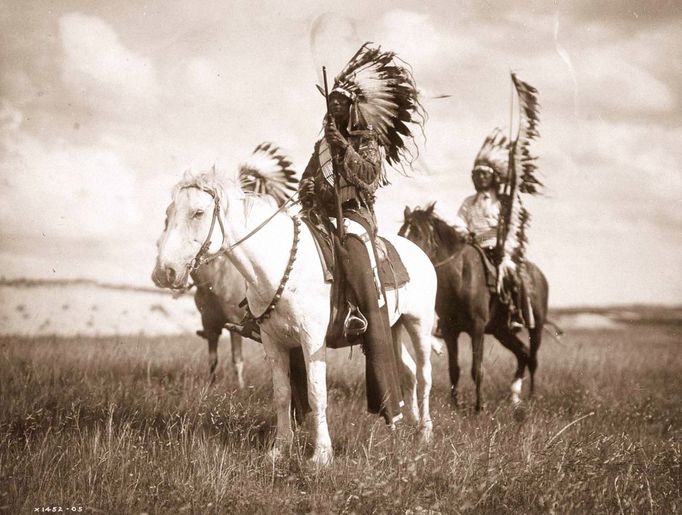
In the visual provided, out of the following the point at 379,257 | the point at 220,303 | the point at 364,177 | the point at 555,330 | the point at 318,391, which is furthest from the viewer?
the point at 555,330

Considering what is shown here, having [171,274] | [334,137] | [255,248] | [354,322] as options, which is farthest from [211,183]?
[354,322]

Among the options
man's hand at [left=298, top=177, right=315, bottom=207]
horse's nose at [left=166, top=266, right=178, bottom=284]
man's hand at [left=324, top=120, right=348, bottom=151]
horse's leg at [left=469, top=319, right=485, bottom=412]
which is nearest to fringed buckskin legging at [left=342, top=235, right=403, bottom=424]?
man's hand at [left=298, top=177, right=315, bottom=207]

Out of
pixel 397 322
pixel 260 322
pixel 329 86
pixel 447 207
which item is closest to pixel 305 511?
pixel 260 322

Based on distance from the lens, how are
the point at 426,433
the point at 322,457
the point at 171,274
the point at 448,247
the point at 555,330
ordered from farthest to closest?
1. the point at 555,330
2. the point at 448,247
3. the point at 426,433
4. the point at 322,457
5. the point at 171,274

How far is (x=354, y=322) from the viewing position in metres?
4.96

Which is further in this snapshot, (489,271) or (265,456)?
(489,271)

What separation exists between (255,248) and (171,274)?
69 cm

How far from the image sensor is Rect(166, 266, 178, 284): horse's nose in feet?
14.3

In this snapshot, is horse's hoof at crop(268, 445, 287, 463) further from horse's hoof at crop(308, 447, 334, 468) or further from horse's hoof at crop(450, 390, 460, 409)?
horse's hoof at crop(450, 390, 460, 409)

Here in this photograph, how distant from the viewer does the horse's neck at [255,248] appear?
4.72 meters

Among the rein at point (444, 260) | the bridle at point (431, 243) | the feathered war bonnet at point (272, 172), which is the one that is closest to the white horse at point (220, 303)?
the feathered war bonnet at point (272, 172)

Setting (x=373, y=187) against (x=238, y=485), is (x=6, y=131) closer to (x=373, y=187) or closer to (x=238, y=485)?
(x=373, y=187)

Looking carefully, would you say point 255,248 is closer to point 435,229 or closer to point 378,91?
point 378,91

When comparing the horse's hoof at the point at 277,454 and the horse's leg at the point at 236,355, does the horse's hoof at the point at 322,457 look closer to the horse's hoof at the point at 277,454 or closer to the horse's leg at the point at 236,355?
the horse's hoof at the point at 277,454
